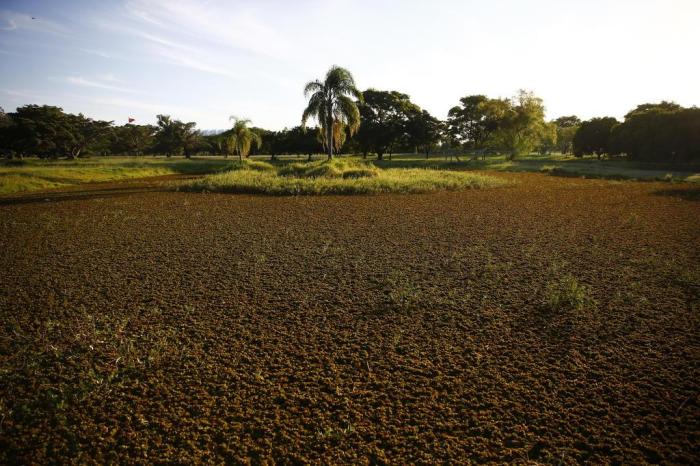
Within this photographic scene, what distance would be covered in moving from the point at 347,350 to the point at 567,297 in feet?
13.1

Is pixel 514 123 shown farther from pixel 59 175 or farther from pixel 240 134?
pixel 59 175

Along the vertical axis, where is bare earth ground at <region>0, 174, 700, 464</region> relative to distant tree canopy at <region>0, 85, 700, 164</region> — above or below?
below

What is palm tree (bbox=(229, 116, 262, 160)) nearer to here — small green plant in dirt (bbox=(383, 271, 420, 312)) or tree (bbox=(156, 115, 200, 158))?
tree (bbox=(156, 115, 200, 158))

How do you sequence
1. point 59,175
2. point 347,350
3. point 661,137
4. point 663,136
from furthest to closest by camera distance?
point 661,137
point 663,136
point 59,175
point 347,350

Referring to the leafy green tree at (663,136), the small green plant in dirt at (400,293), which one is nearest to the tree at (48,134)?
the small green plant in dirt at (400,293)

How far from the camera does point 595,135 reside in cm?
5616

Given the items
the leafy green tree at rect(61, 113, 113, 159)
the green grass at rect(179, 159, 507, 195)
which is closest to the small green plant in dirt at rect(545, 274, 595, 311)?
the green grass at rect(179, 159, 507, 195)

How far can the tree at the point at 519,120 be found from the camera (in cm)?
4728

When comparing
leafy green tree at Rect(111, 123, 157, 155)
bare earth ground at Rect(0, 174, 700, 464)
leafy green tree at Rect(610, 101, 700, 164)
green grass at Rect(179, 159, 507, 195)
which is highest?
leafy green tree at Rect(111, 123, 157, 155)

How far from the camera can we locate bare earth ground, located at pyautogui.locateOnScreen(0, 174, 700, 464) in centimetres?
329

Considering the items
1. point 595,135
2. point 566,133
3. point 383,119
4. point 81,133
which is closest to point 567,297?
point 383,119

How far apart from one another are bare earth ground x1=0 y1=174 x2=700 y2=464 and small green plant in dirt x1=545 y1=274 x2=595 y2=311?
0.17 m

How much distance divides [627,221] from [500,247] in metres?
6.47

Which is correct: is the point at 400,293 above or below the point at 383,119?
below
